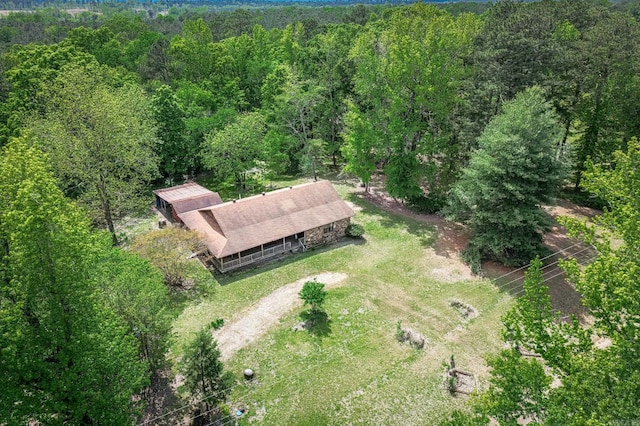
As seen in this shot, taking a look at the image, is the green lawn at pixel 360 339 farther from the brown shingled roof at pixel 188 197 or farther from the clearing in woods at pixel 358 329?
the brown shingled roof at pixel 188 197

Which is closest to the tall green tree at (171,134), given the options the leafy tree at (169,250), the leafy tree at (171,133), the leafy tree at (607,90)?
the leafy tree at (171,133)

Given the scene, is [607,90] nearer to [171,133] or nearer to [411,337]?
[411,337]

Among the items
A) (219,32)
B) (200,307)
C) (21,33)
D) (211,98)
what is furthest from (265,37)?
(21,33)

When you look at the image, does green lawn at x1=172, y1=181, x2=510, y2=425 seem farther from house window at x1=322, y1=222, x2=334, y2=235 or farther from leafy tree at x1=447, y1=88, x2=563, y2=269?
leafy tree at x1=447, y1=88, x2=563, y2=269

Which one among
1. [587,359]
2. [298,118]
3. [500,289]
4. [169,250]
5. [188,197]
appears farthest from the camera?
[298,118]

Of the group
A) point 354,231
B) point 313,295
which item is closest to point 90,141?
point 313,295
